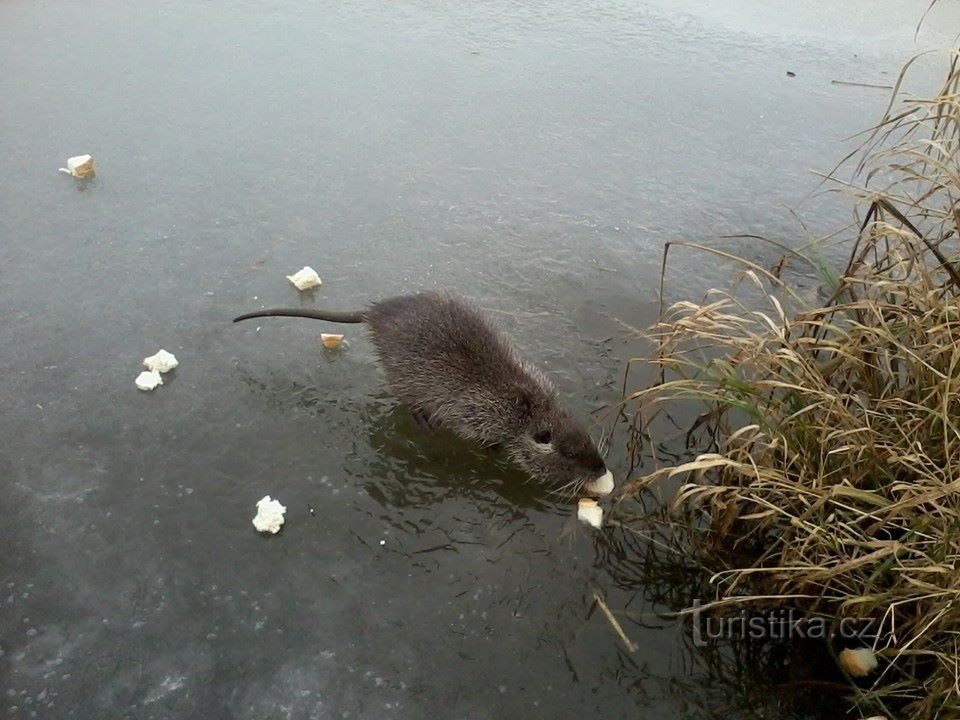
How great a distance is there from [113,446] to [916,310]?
291 cm

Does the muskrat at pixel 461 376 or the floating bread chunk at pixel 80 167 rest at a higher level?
the floating bread chunk at pixel 80 167

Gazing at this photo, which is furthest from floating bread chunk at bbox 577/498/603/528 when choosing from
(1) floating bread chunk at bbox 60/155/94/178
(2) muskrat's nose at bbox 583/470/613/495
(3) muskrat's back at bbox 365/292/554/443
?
(1) floating bread chunk at bbox 60/155/94/178

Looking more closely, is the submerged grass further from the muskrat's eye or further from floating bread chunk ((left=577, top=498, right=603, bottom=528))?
the muskrat's eye

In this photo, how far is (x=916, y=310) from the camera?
2.54 m

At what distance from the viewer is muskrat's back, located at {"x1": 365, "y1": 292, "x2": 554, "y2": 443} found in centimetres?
332

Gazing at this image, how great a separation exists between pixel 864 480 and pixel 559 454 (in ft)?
3.62

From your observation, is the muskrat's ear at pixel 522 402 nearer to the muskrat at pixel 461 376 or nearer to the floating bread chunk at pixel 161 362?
the muskrat at pixel 461 376

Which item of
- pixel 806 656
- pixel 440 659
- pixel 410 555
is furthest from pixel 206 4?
pixel 806 656

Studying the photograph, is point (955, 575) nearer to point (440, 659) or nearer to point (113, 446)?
point (440, 659)

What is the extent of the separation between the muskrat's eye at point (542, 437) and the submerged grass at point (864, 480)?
0.61 metres

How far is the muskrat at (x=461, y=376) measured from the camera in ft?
10.7

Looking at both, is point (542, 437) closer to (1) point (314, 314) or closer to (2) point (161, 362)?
(1) point (314, 314)

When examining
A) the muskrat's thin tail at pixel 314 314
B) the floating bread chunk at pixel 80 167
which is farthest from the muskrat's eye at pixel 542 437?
the floating bread chunk at pixel 80 167

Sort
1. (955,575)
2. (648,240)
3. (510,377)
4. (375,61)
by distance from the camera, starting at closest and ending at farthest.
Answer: (955,575), (510,377), (648,240), (375,61)
